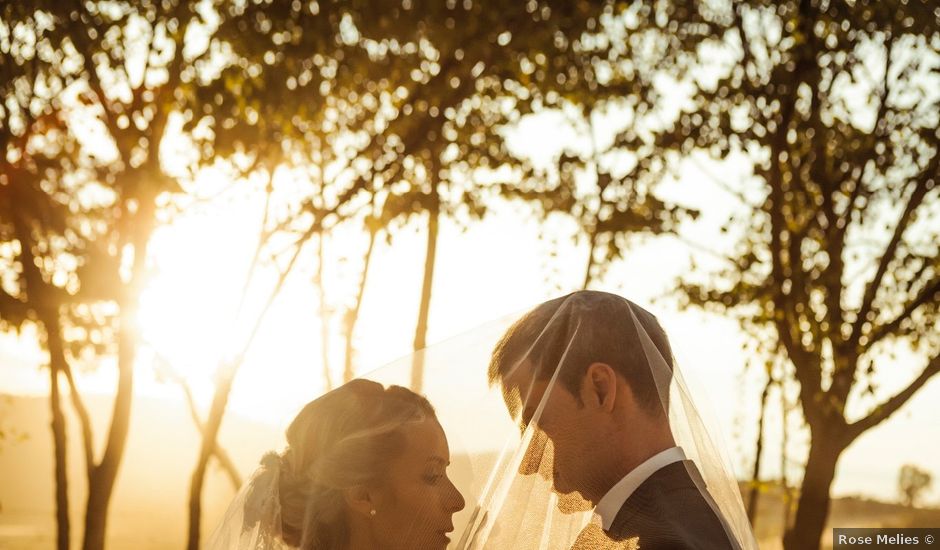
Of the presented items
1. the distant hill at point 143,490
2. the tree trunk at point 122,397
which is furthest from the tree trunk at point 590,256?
the tree trunk at point 122,397

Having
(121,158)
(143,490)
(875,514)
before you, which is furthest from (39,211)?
(143,490)

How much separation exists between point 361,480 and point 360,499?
Answer: 71 millimetres

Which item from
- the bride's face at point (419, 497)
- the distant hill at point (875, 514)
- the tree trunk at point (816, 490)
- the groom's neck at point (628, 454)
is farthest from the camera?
the distant hill at point (875, 514)

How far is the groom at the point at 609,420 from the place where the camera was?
9.11 ft

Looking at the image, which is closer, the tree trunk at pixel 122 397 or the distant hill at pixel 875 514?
the tree trunk at pixel 122 397

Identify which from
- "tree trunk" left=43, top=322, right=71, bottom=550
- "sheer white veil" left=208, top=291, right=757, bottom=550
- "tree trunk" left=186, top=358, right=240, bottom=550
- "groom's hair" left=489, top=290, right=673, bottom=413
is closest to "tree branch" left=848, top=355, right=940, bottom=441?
"sheer white veil" left=208, top=291, right=757, bottom=550

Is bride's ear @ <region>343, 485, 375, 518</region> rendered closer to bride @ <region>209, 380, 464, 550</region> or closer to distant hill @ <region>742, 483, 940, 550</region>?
bride @ <region>209, 380, 464, 550</region>

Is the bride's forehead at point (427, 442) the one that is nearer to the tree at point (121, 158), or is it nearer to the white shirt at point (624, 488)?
the white shirt at point (624, 488)

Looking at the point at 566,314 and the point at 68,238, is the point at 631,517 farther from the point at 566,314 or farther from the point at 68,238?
the point at 68,238

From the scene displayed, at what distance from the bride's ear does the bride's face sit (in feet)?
0.10

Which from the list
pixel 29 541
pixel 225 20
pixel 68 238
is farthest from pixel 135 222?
pixel 29 541

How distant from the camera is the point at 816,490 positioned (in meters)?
11.0

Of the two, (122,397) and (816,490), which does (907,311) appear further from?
(122,397)

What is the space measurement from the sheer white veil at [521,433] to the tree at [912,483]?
16427mm
